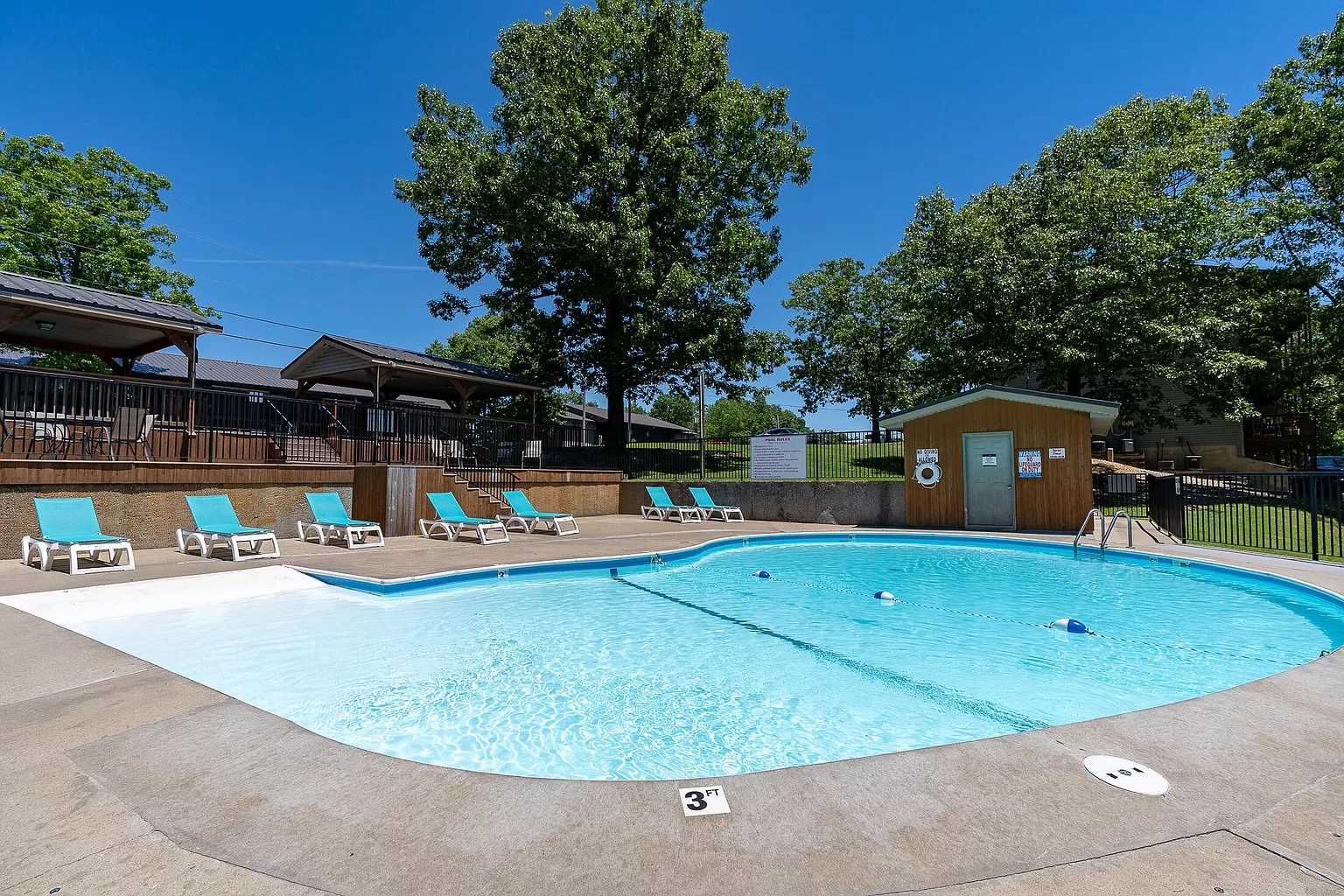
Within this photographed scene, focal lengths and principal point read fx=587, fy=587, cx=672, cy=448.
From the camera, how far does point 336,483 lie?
41.9 ft

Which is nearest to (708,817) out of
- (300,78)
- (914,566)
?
(914,566)

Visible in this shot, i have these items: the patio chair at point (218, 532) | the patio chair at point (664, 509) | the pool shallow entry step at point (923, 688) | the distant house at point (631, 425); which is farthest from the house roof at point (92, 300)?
the distant house at point (631, 425)

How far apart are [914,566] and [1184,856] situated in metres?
9.36

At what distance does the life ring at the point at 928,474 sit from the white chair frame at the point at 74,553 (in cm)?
1555

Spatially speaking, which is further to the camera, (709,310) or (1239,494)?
(709,310)

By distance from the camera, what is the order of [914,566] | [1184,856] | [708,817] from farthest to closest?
[914,566] < [708,817] < [1184,856]

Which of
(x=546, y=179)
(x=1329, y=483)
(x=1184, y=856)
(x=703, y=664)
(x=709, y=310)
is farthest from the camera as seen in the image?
(x=709, y=310)

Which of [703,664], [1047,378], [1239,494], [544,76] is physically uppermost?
[544,76]

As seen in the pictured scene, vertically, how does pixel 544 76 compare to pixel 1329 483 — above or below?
above

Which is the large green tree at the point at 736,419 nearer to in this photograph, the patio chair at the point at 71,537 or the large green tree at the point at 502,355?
the large green tree at the point at 502,355

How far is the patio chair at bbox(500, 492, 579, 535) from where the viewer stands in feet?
45.0

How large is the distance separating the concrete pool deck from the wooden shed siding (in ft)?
38.9

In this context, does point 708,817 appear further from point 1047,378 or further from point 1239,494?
point 1047,378

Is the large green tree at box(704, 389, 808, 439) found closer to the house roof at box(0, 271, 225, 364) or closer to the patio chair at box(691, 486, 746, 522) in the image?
the patio chair at box(691, 486, 746, 522)
